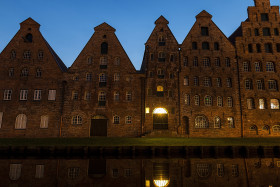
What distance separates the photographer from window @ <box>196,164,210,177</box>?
10977 millimetres

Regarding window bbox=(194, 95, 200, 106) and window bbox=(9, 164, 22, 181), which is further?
window bbox=(194, 95, 200, 106)

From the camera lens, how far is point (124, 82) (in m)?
27.6

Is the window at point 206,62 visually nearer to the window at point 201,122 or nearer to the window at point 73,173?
the window at point 201,122

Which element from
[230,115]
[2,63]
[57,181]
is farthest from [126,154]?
[2,63]

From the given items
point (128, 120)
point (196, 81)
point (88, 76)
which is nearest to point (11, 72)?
point (88, 76)

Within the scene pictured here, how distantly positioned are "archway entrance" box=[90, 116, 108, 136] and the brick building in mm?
124

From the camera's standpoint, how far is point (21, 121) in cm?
2589

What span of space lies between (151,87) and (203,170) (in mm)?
16449

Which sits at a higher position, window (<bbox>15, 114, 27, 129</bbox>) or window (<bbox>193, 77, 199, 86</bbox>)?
window (<bbox>193, 77, 199, 86</bbox>)

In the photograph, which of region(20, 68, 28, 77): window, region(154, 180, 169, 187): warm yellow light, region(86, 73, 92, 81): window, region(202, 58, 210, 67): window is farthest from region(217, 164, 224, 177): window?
region(20, 68, 28, 77): window

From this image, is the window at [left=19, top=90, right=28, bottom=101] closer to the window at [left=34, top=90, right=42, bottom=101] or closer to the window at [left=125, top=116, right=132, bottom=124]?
the window at [left=34, top=90, right=42, bottom=101]

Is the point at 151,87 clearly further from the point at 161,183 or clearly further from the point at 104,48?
the point at 161,183

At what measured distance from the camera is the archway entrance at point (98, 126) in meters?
26.1

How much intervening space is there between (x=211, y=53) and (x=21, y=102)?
26118mm
